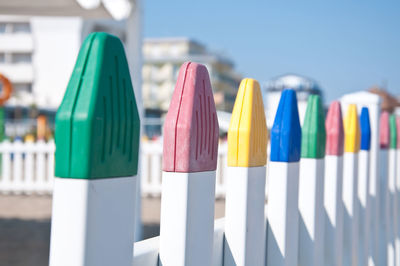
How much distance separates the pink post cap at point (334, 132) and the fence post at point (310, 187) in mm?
196

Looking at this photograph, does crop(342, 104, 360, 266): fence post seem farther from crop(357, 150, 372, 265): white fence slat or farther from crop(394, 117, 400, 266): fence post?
crop(394, 117, 400, 266): fence post

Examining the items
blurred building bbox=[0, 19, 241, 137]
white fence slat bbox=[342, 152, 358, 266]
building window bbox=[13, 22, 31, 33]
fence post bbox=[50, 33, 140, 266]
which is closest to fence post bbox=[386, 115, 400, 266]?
white fence slat bbox=[342, 152, 358, 266]

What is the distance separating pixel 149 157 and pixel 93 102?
8326 millimetres

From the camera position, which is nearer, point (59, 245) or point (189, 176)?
point (59, 245)

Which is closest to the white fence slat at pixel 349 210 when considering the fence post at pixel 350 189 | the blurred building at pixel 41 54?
the fence post at pixel 350 189

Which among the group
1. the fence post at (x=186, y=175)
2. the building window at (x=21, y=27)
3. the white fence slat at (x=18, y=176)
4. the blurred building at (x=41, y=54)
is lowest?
the white fence slat at (x=18, y=176)

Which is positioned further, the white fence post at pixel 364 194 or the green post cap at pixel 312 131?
the white fence post at pixel 364 194

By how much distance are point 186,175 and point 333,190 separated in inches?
46.9

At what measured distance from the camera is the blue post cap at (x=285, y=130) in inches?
62.8

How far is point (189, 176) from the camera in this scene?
1.10 meters

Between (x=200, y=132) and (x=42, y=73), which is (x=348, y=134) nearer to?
(x=200, y=132)

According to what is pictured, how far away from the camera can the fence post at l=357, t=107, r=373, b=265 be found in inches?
102

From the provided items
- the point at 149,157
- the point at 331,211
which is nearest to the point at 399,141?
the point at 331,211

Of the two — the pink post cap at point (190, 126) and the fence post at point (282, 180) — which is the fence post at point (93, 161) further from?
the fence post at point (282, 180)
